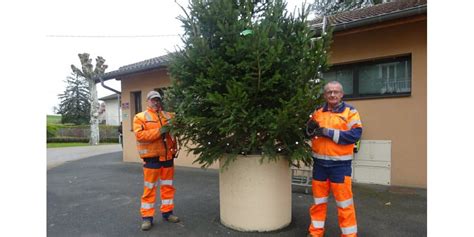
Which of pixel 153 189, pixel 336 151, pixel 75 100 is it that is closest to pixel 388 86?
pixel 336 151

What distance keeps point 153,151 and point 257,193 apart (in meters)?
1.50

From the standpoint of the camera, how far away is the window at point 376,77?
6.21m

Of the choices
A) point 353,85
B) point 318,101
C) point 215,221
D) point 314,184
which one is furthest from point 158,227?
point 353,85

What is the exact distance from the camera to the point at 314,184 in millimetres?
3619

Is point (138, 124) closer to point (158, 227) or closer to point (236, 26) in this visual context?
point (158, 227)

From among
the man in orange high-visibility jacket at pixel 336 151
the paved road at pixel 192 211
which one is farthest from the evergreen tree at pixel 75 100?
the man in orange high-visibility jacket at pixel 336 151

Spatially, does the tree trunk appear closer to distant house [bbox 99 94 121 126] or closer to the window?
the window

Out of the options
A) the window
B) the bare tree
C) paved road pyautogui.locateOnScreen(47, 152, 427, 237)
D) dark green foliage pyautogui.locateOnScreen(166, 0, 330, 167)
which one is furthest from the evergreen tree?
dark green foliage pyautogui.locateOnScreen(166, 0, 330, 167)

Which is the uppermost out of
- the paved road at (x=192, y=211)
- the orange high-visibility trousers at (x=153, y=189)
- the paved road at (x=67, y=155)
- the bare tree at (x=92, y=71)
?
the bare tree at (x=92, y=71)

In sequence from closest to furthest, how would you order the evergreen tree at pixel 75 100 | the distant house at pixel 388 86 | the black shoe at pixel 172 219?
1. the black shoe at pixel 172 219
2. the distant house at pixel 388 86
3. the evergreen tree at pixel 75 100

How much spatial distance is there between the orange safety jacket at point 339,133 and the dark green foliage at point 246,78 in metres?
0.22

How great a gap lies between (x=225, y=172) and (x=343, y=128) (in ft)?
5.25

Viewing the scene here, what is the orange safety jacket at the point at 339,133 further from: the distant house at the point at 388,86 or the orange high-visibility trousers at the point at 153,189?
the distant house at the point at 388,86

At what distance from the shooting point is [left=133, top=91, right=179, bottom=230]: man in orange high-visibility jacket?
4103 mm
